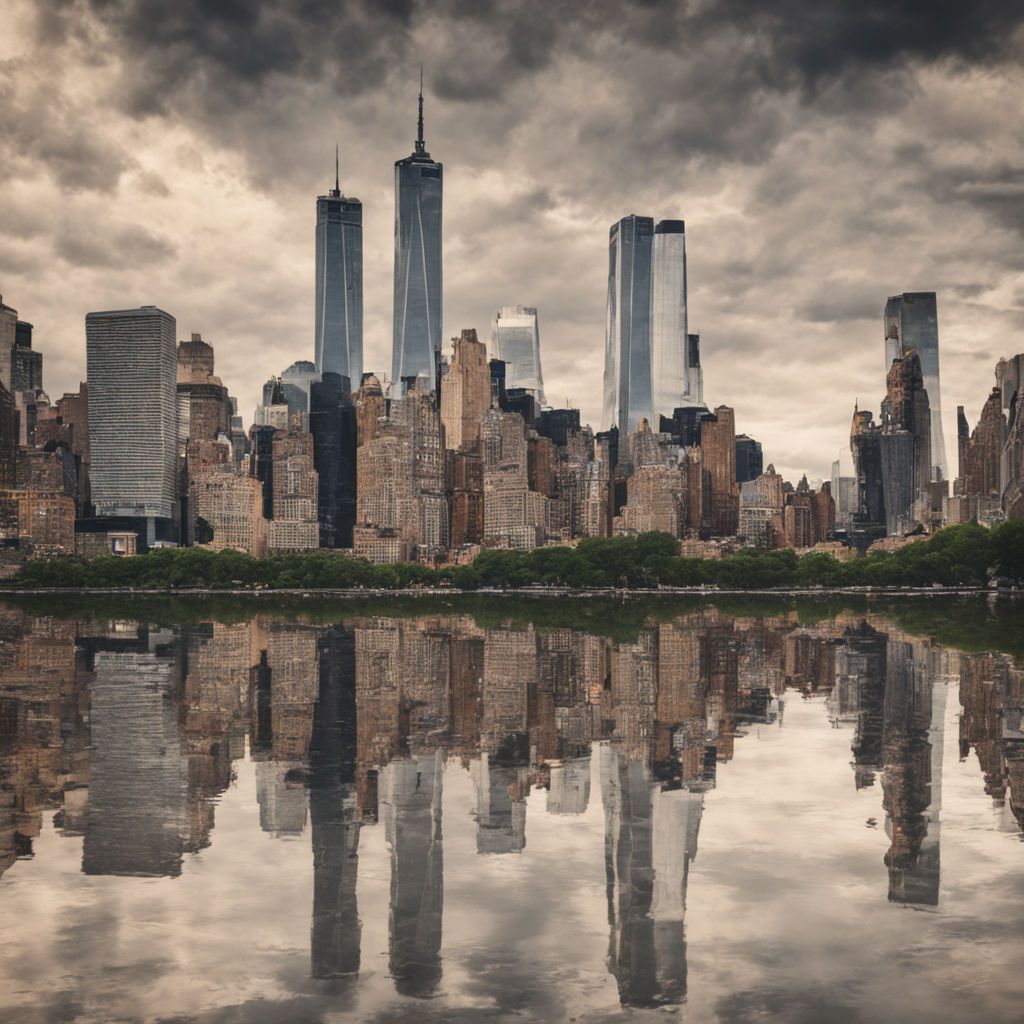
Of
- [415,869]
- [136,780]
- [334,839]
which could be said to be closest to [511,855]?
[415,869]

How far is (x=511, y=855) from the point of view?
19.8m

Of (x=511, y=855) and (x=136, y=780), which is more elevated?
(x=136, y=780)

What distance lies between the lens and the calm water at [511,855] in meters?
14.1

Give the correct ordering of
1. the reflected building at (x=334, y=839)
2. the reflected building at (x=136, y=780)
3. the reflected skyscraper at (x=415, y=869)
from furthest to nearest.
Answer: the reflected building at (x=136, y=780), the reflected building at (x=334, y=839), the reflected skyscraper at (x=415, y=869)

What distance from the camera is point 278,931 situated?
16.0 m

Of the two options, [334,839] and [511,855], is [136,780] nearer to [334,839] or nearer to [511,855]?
[334,839]

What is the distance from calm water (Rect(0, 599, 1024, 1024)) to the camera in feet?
46.4

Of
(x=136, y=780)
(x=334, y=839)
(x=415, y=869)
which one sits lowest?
(x=415, y=869)

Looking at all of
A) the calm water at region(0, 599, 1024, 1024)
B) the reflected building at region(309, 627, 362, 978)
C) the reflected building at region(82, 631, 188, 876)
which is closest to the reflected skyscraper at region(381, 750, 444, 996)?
the calm water at region(0, 599, 1024, 1024)

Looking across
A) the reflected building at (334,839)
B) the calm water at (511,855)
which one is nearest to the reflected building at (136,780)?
the calm water at (511,855)

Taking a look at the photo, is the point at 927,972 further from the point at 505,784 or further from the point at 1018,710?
the point at 1018,710

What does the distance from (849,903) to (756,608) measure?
10936 centimetres

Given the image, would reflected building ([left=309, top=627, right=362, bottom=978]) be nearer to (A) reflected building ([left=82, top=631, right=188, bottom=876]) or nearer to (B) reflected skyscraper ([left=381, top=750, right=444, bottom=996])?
(B) reflected skyscraper ([left=381, top=750, right=444, bottom=996])

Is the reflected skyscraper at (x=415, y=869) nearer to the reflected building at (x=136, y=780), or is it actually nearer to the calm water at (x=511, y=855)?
the calm water at (x=511, y=855)
